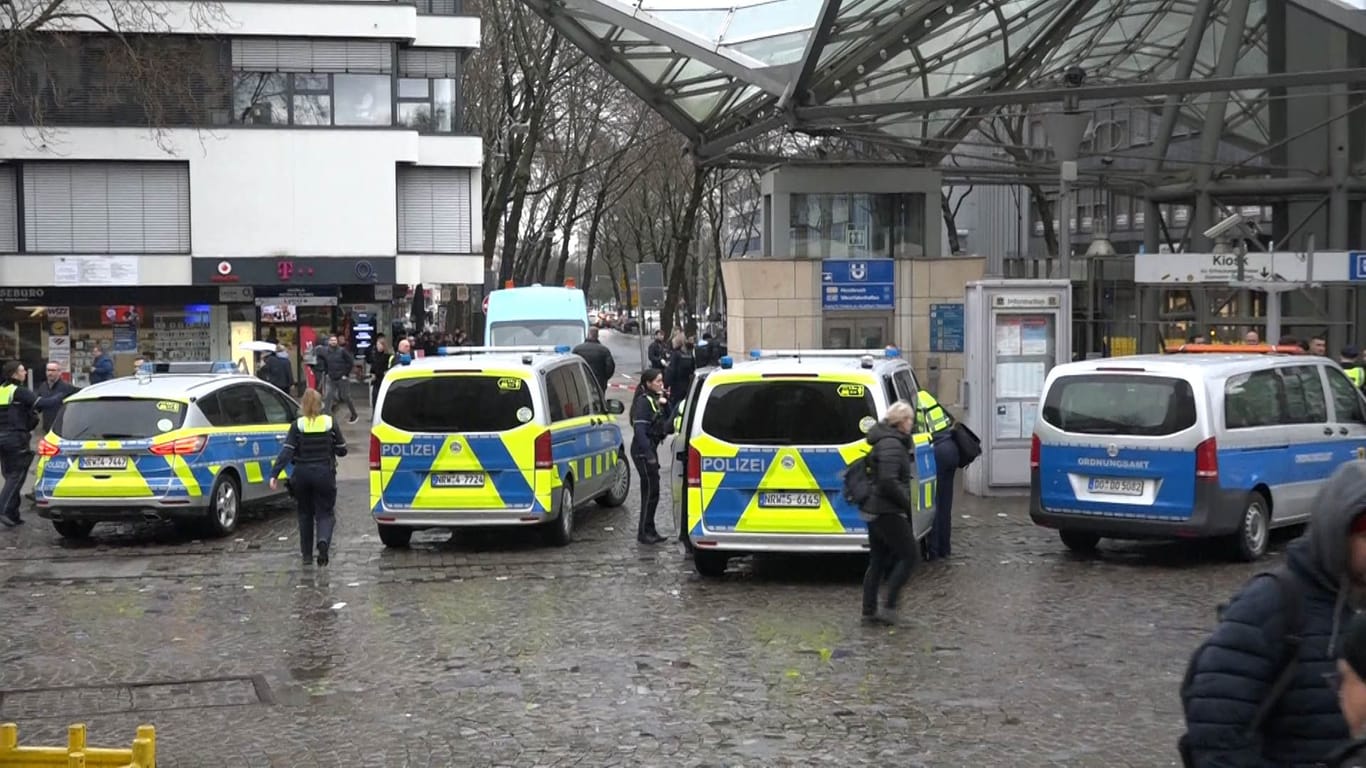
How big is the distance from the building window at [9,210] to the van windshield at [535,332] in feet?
43.2

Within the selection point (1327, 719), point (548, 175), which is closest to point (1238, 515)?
Answer: point (1327, 719)

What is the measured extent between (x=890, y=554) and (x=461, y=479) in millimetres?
4736

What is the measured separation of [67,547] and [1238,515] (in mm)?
10636

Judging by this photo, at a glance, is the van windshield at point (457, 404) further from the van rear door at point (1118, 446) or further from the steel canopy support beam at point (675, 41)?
the steel canopy support beam at point (675, 41)

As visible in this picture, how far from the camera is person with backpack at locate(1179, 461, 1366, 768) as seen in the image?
388 cm

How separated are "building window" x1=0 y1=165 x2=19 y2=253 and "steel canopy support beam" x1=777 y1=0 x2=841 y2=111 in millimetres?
21766

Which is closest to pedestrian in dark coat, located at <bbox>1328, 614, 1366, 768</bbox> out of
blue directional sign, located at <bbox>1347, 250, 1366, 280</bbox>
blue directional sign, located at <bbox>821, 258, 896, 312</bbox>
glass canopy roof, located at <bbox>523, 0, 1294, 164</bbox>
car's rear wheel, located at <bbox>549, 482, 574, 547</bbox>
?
car's rear wheel, located at <bbox>549, 482, 574, 547</bbox>

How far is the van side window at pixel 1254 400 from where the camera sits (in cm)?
1406

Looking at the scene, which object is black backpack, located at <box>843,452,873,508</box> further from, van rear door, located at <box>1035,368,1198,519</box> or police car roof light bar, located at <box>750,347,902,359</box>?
van rear door, located at <box>1035,368,1198,519</box>

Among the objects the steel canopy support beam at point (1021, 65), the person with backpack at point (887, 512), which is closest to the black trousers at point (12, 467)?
the person with backpack at point (887, 512)

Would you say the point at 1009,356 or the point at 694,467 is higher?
the point at 1009,356

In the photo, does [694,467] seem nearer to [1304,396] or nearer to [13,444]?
[1304,396]

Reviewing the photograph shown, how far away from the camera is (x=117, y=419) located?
16.4 metres

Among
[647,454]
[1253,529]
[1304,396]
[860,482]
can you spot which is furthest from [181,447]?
[1304,396]
